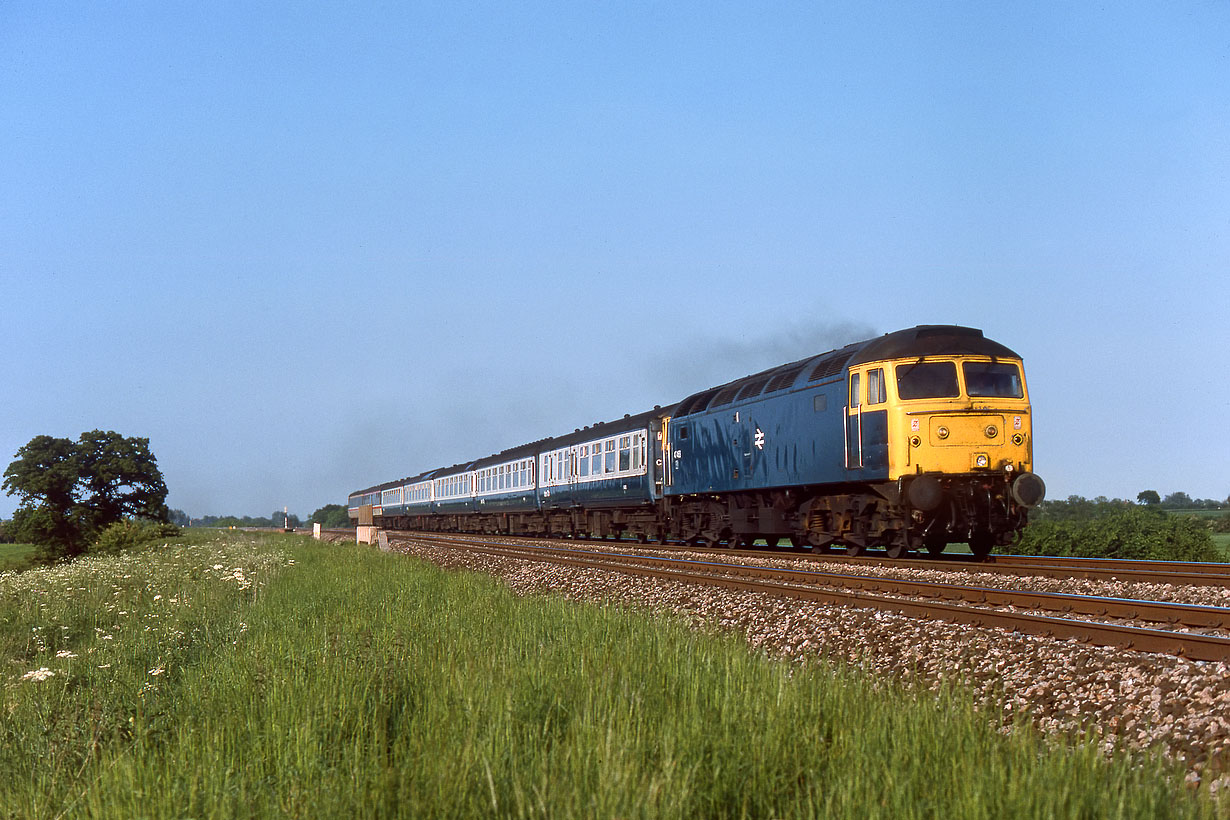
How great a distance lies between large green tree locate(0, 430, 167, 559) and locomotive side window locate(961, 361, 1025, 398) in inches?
2834

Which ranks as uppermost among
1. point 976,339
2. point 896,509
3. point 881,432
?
point 976,339

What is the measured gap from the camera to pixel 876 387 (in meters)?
18.1

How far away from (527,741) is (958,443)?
14.5m

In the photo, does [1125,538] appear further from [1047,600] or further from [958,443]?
[1047,600]

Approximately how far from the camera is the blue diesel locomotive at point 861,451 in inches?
689

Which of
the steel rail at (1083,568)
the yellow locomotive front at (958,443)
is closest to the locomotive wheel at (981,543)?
the steel rail at (1083,568)

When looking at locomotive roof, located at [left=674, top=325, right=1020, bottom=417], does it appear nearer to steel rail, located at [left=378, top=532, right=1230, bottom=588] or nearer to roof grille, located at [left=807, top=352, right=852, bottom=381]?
roof grille, located at [left=807, top=352, right=852, bottom=381]

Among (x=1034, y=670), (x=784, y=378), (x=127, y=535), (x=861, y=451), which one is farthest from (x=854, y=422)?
(x=127, y=535)

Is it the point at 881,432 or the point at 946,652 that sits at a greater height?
the point at 881,432

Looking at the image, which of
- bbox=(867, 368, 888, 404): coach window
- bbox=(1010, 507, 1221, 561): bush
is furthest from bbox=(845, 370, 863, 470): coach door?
bbox=(1010, 507, 1221, 561): bush

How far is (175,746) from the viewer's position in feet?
18.0

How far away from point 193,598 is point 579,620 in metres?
8.14

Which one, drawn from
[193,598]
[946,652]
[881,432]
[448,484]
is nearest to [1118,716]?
[946,652]

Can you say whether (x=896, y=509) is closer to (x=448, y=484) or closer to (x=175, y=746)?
(x=175, y=746)
